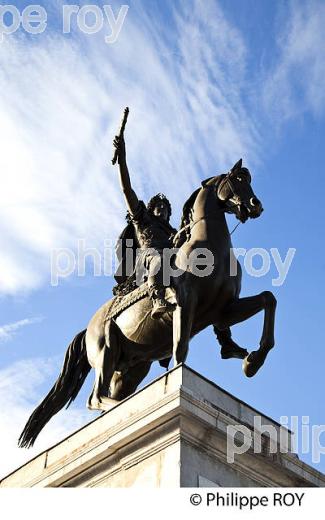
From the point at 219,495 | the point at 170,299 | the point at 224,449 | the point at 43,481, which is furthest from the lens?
the point at 170,299

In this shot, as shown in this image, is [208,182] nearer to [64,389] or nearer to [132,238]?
[132,238]

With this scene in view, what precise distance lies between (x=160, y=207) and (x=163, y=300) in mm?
2702

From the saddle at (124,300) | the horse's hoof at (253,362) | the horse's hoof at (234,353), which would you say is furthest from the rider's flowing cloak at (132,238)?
the horse's hoof at (253,362)

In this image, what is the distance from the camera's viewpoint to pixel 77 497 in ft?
31.8

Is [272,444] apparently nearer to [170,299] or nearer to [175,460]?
[175,460]

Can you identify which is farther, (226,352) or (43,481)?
(226,352)

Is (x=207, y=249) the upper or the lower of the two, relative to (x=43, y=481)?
upper

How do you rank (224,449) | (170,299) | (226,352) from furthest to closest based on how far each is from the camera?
(226,352), (170,299), (224,449)

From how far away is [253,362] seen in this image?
11.8 meters

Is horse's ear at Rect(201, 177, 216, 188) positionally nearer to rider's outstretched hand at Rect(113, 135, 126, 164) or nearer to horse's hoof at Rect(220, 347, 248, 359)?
rider's outstretched hand at Rect(113, 135, 126, 164)

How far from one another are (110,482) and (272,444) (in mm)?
1744

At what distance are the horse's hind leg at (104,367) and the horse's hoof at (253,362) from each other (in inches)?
74.2

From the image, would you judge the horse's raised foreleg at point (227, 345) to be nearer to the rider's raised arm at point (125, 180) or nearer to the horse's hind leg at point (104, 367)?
the horse's hind leg at point (104, 367)

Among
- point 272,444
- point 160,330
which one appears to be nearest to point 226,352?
point 160,330
